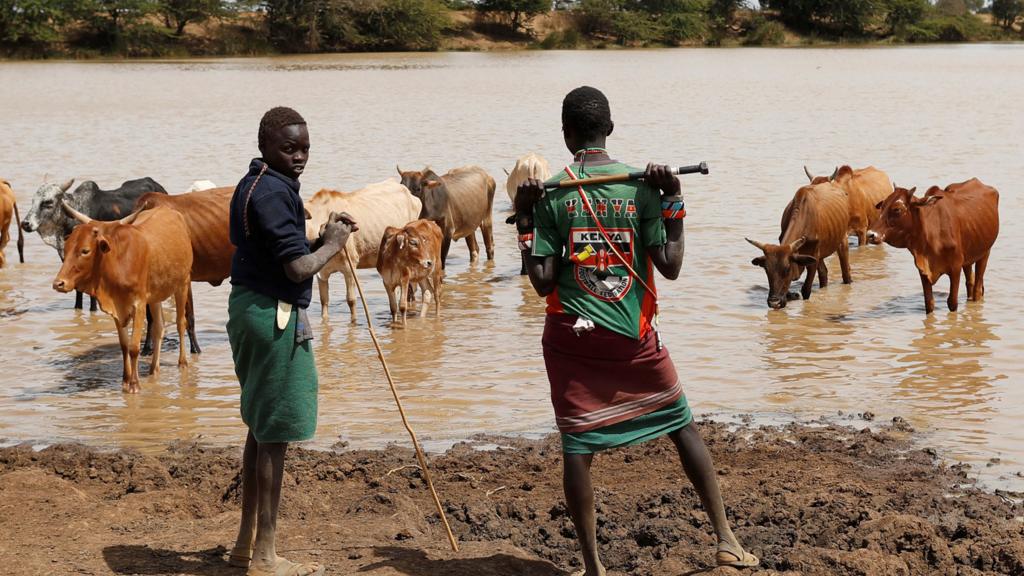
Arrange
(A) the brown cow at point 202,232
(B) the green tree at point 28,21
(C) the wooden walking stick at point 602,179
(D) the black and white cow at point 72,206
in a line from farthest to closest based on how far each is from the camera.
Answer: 1. (B) the green tree at point 28,21
2. (D) the black and white cow at point 72,206
3. (A) the brown cow at point 202,232
4. (C) the wooden walking stick at point 602,179

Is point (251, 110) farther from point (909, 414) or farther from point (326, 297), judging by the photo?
point (909, 414)

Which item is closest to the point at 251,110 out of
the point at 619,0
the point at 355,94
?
the point at 355,94

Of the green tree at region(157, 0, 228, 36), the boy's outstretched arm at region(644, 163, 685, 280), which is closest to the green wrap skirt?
the boy's outstretched arm at region(644, 163, 685, 280)

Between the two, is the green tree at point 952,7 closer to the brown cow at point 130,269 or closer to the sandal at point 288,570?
the brown cow at point 130,269

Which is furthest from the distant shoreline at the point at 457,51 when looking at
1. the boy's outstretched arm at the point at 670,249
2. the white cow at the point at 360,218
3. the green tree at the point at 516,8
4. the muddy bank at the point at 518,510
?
the boy's outstretched arm at the point at 670,249

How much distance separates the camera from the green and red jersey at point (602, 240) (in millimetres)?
5258

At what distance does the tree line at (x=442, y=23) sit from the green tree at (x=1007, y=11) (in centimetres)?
9

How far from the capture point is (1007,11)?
362ft

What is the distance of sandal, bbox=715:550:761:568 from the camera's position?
5.43 m

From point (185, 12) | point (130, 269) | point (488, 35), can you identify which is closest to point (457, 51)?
point (488, 35)

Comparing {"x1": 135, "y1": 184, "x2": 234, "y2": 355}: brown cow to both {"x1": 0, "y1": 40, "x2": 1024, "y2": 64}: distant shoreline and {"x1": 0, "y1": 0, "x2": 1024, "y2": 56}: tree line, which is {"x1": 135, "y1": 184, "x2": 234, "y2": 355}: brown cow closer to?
{"x1": 0, "y1": 40, "x2": 1024, "y2": 64}: distant shoreline

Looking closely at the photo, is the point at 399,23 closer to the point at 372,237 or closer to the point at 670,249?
the point at 372,237

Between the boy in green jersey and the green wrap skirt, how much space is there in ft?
3.54

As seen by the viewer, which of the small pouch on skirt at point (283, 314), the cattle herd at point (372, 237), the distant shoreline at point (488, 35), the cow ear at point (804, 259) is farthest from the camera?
the distant shoreline at point (488, 35)
